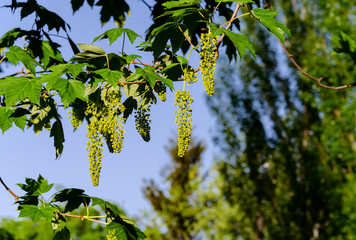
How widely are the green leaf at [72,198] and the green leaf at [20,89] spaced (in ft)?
2.08

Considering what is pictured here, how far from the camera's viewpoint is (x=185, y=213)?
1106 cm

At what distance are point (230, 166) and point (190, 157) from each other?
3369 millimetres

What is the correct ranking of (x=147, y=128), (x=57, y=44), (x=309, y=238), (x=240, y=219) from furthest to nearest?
(x=240, y=219)
(x=309, y=238)
(x=57, y=44)
(x=147, y=128)

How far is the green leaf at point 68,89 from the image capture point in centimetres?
170

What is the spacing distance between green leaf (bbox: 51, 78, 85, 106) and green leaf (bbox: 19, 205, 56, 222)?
659 mm

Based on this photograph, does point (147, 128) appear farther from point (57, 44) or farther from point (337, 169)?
point (337, 169)

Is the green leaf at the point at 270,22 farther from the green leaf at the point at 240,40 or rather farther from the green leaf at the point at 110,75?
the green leaf at the point at 110,75

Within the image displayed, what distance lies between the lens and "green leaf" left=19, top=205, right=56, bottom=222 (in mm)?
1914

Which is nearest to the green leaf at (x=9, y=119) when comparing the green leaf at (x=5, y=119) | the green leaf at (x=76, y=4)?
the green leaf at (x=5, y=119)

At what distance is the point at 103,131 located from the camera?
1818mm

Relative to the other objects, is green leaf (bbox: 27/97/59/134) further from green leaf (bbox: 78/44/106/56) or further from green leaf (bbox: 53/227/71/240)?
green leaf (bbox: 53/227/71/240)

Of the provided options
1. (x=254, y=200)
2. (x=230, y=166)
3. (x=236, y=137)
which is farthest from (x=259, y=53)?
(x=254, y=200)

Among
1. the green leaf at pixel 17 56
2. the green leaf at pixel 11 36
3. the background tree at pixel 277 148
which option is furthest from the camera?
the background tree at pixel 277 148

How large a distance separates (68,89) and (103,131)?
0.88 feet
